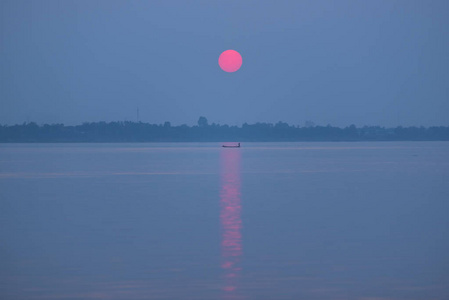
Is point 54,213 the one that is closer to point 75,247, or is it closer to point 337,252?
point 75,247

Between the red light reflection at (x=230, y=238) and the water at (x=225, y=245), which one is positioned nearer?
the water at (x=225, y=245)

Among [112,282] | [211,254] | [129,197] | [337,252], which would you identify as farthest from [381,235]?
[129,197]

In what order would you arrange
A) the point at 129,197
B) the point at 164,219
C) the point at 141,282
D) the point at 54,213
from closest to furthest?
the point at 141,282
the point at 164,219
the point at 54,213
the point at 129,197

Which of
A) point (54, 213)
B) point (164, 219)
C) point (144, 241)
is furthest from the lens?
point (54, 213)

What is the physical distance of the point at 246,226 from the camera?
19.6m

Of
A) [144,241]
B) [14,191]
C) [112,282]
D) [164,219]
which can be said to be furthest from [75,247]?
[14,191]

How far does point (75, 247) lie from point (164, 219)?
5.43 metres

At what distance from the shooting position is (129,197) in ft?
94.7

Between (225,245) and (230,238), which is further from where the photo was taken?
(230,238)

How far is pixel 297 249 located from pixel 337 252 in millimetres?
851

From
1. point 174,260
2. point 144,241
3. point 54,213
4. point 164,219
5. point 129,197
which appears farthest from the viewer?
point 129,197

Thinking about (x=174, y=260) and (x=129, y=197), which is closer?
(x=174, y=260)

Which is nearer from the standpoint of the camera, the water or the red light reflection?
the water

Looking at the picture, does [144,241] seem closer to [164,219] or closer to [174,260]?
[174,260]
